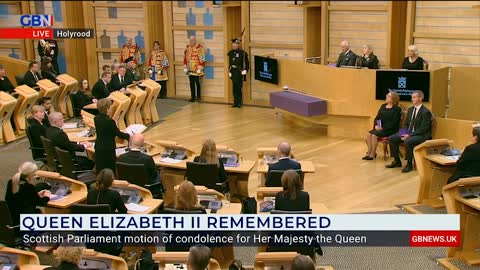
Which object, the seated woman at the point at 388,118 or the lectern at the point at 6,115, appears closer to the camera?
the seated woman at the point at 388,118

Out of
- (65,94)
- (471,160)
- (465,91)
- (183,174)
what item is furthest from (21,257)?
(65,94)

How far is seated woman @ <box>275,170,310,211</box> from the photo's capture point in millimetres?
6574

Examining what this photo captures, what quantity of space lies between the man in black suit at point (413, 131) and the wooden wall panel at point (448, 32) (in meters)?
3.07

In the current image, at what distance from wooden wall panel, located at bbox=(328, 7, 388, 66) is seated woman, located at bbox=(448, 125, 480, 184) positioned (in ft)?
21.8

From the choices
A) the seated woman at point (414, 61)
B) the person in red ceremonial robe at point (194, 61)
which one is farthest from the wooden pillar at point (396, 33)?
the person in red ceremonial robe at point (194, 61)

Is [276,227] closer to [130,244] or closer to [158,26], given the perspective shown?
[130,244]

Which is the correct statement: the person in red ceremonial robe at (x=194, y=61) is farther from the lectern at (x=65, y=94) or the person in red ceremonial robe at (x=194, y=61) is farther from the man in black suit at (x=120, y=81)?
the lectern at (x=65, y=94)

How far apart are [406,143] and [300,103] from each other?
112 inches

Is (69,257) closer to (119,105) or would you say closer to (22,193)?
(22,193)

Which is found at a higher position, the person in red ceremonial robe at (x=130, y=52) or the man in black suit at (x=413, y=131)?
the person in red ceremonial robe at (x=130, y=52)

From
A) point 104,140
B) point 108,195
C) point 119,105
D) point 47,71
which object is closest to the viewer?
point 108,195

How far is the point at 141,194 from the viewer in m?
7.32

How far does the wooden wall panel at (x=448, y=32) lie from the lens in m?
13.0

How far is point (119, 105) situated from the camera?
12.6 m
